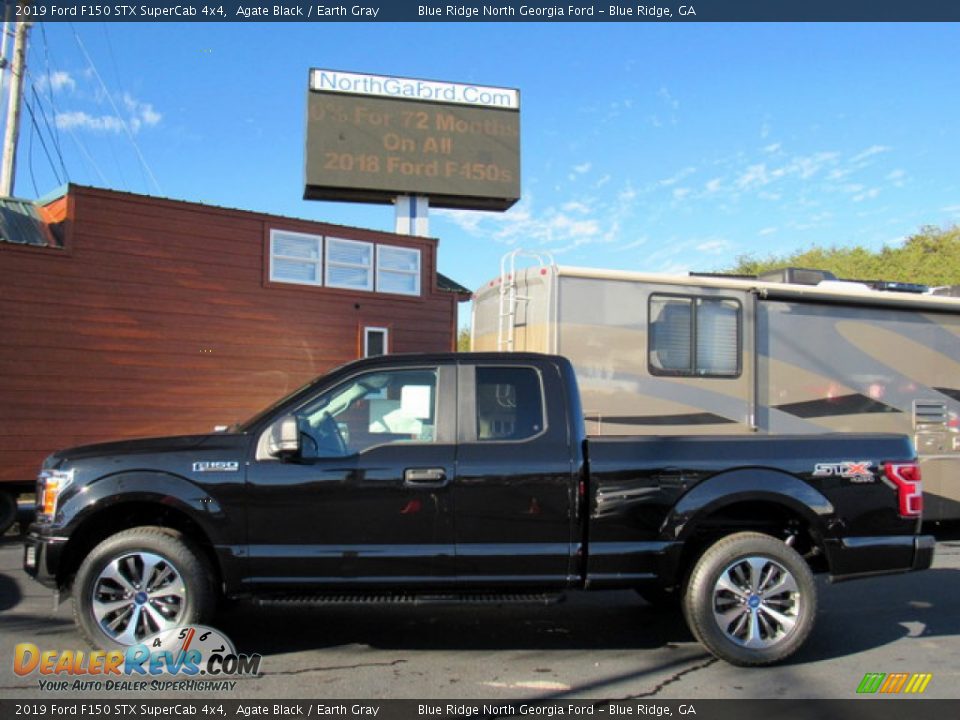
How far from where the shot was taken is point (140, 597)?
4.41 m

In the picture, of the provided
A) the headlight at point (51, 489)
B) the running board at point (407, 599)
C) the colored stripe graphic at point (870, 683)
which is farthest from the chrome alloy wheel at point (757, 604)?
the headlight at point (51, 489)

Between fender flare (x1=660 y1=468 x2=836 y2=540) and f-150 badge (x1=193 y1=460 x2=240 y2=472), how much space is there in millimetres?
2604

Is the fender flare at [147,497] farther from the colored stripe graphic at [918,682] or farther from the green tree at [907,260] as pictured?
the green tree at [907,260]

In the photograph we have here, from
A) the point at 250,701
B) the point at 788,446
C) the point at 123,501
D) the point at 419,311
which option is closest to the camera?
the point at 250,701

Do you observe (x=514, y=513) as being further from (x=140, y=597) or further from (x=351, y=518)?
Result: (x=140, y=597)

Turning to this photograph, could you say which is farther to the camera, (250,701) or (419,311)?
(419,311)

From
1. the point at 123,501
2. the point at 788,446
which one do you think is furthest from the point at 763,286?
the point at 123,501

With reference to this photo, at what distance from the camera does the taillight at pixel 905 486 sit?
4738mm

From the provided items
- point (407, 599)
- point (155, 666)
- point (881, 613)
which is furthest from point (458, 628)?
point (881, 613)

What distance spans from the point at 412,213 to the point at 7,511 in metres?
12.3

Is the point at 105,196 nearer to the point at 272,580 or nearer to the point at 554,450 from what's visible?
the point at 272,580

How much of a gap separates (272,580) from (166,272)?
6885 mm

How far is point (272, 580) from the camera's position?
4461mm

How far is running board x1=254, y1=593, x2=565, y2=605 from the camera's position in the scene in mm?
4426
